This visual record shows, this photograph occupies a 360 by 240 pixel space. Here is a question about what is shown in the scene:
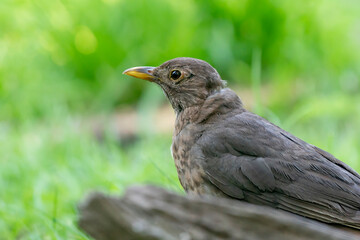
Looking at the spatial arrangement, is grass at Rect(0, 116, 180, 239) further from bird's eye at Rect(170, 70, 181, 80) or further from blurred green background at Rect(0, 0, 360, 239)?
bird's eye at Rect(170, 70, 181, 80)

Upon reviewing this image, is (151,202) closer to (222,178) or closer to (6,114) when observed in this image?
(222,178)

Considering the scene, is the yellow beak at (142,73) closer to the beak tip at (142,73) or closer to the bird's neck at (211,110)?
the beak tip at (142,73)

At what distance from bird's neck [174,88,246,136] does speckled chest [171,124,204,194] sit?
0.25 feet

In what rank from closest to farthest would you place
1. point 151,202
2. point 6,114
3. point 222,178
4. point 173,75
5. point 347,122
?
point 151,202, point 222,178, point 173,75, point 347,122, point 6,114

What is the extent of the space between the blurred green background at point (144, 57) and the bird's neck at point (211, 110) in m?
2.10

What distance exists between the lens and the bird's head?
3.65m

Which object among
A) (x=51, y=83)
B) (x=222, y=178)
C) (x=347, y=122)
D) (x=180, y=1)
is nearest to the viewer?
(x=222, y=178)

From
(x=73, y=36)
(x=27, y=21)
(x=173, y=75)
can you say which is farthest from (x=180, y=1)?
(x=173, y=75)

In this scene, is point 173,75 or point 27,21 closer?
point 173,75

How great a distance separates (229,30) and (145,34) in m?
0.99

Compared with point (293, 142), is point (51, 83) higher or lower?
higher

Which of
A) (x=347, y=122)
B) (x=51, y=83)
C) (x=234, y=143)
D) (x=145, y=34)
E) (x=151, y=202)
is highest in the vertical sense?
(x=145, y=34)

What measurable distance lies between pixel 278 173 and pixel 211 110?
0.67 metres

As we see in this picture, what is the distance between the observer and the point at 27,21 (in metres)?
7.03
